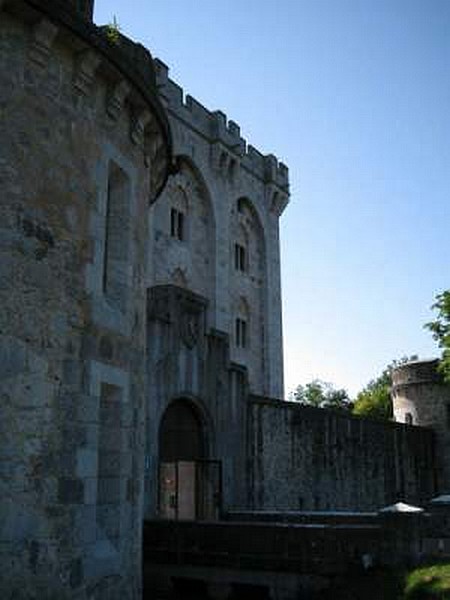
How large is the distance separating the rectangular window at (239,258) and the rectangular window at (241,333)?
2432 millimetres

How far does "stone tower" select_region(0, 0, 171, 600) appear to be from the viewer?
6.30 metres

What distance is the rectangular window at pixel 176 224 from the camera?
1097 inches

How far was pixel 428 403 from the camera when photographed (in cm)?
3225

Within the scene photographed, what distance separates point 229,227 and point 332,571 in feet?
73.6

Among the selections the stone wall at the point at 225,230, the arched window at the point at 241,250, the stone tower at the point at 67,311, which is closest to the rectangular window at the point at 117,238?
the stone tower at the point at 67,311

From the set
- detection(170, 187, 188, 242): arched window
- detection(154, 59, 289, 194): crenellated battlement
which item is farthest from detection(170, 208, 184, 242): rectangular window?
detection(154, 59, 289, 194): crenellated battlement

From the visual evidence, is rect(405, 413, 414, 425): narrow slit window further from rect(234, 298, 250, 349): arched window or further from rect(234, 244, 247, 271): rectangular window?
rect(234, 244, 247, 271): rectangular window

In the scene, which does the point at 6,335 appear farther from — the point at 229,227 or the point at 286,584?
the point at 229,227

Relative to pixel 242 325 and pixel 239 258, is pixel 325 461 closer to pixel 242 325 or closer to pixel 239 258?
pixel 242 325

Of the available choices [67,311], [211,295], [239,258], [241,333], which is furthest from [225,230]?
[67,311]

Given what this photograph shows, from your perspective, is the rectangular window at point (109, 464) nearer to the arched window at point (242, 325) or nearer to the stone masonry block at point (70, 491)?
the stone masonry block at point (70, 491)

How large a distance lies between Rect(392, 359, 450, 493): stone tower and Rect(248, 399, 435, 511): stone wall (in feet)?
9.50

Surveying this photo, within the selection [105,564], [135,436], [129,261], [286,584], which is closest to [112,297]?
[129,261]

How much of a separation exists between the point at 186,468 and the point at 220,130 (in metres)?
18.7
